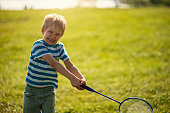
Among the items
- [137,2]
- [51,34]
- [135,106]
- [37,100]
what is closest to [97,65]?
[135,106]

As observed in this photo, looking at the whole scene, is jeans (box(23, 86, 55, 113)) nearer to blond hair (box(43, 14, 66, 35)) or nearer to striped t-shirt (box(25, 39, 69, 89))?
striped t-shirt (box(25, 39, 69, 89))

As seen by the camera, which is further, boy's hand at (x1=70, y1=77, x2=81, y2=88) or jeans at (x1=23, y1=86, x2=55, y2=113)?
jeans at (x1=23, y1=86, x2=55, y2=113)

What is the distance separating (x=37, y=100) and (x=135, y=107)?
164 cm

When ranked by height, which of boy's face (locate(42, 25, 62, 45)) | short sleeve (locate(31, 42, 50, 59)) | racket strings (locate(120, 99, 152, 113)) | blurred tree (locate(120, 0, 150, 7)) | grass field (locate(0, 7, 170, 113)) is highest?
boy's face (locate(42, 25, 62, 45))

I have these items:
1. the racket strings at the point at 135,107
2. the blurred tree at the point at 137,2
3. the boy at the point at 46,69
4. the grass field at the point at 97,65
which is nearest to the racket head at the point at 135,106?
the racket strings at the point at 135,107

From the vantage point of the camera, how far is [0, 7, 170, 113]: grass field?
4.76 metres

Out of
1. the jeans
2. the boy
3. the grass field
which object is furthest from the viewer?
the grass field

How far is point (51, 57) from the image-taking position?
2.97 meters

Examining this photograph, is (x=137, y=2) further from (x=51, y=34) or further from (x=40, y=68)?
(x=40, y=68)

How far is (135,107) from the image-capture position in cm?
313

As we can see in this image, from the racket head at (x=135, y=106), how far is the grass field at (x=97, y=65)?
1232 millimetres

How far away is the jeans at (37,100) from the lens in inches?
125

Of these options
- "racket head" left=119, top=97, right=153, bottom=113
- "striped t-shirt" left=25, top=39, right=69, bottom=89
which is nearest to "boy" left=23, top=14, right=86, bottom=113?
"striped t-shirt" left=25, top=39, right=69, bottom=89

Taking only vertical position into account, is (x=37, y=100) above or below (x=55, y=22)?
below
